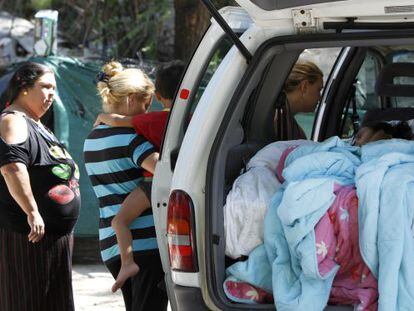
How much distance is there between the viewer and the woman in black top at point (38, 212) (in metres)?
5.20

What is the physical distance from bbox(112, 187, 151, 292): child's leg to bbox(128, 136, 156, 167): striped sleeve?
0.17 m

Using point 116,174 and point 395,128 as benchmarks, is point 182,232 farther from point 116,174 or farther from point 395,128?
point 395,128

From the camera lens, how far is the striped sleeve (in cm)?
477

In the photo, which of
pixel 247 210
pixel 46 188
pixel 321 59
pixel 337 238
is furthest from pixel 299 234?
pixel 321 59

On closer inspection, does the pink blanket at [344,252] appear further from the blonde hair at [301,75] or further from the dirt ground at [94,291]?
the dirt ground at [94,291]

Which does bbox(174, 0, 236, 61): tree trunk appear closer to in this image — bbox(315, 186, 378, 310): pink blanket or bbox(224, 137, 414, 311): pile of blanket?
bbox(224, 137, 414, 311): pile of blanket

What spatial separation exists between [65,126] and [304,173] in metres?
4.78

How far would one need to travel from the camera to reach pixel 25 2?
47.5ft

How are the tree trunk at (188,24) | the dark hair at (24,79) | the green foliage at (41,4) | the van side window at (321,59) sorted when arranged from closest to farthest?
the dark hair at (24,79) < the van side window at (321,59) < the tree trunk at (188,24) < the green foliage at (41,4)

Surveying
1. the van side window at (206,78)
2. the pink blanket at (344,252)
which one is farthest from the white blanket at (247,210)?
the van side window at (206,78)

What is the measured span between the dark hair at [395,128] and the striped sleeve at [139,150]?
1166 mm

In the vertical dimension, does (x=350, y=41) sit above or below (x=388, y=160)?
above

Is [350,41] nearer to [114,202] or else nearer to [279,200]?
[279,200]

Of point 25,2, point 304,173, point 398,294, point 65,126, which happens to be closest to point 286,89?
point 304,173
